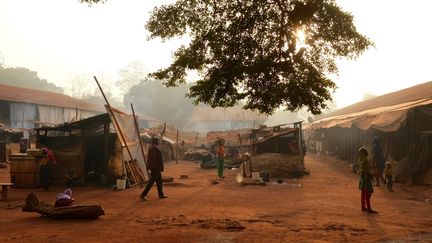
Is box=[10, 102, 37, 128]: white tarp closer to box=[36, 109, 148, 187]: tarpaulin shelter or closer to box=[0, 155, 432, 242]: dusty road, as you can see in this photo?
box=[36, 109, 148, 187]: tarpaulin shelter

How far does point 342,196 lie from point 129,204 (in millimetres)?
6578

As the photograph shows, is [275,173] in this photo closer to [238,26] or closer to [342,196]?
[342,196]

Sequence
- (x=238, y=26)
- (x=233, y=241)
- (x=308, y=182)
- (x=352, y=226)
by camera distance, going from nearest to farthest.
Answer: (x=233, y=241) → (x=352, y=226) → (x=238, y=26) → (x=308, y=182)

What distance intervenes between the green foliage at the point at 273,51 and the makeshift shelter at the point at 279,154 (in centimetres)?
963

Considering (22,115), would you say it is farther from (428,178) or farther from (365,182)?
(365,182)

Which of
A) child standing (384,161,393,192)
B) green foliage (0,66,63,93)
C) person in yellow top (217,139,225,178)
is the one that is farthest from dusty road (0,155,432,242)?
green foliage (0,66,63,93)

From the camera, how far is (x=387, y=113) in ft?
55.3

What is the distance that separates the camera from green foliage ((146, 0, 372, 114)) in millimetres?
8547

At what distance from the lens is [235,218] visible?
352 inches

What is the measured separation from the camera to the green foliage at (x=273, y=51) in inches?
336

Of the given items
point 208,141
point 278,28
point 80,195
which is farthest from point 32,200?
point 208,141

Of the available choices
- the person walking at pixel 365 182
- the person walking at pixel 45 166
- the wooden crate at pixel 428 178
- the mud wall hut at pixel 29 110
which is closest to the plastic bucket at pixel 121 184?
the person walking at pixel 45 166

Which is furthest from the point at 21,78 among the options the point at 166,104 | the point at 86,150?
the point at 86,150

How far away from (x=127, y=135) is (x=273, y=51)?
8849 mm
